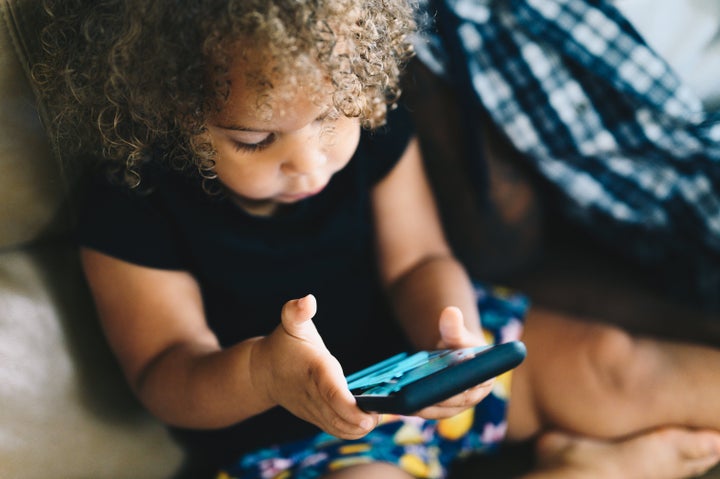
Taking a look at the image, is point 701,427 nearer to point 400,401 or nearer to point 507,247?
point 507,247

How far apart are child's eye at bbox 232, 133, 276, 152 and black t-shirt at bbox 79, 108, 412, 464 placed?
0.37 feet

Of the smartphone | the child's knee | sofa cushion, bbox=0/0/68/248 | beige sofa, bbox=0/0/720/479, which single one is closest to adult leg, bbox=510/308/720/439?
the child's knee

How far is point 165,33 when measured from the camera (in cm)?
53

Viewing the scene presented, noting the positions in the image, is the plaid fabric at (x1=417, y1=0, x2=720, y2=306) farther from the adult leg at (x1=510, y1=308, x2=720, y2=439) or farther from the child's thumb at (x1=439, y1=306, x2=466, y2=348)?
the child's thumb at (x1=439, y1=306, x2=466, y2=348)

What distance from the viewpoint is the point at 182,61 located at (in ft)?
1.75

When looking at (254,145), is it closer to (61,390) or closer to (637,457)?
(61,390)

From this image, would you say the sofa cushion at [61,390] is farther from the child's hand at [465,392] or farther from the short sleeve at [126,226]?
the child's hand at [465,392]

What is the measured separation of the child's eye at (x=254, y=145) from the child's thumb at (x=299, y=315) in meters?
0.14

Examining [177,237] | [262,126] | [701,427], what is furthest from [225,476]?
[701,427]

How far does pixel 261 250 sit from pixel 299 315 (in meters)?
0.20

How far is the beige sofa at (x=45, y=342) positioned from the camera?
65 centimetres

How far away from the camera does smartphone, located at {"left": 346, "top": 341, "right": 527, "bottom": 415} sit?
0.51m

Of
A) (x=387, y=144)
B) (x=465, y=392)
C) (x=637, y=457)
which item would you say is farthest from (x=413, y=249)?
(x=637, y=457)

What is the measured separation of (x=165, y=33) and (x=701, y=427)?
68cm
